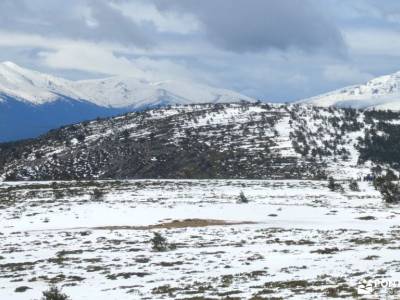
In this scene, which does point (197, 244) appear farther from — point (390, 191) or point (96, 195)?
point (390, 191)

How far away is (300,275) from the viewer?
3419cm

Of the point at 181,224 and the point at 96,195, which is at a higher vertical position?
the point at 96,195

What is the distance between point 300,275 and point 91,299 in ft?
39.6

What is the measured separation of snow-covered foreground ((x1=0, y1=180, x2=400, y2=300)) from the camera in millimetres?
32719

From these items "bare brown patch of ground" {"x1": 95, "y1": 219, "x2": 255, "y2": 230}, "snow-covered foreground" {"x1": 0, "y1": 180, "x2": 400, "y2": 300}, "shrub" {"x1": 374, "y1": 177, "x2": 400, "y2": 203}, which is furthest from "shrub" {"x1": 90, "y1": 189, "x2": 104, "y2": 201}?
"shrub" {"x1": 374, "y1": 177, "x2": 400, "y2": 203}

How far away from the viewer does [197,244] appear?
172 ft

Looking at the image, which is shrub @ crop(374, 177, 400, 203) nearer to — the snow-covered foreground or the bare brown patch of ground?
→ the snow-covered foreground

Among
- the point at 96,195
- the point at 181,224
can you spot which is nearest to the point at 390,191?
the point at 181,224

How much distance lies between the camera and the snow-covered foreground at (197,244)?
32719 mm

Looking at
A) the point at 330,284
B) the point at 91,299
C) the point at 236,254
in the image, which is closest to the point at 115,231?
the point at 236,254

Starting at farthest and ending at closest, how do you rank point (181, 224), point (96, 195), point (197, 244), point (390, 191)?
point (96, 195), point (390, 191), point (181, 224), point (197, 244)

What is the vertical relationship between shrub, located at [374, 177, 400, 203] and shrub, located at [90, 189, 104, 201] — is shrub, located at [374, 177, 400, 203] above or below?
below

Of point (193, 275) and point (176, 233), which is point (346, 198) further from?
point (193, 275)

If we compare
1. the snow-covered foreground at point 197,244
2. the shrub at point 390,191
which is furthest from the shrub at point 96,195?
the shrub at point 390,191
